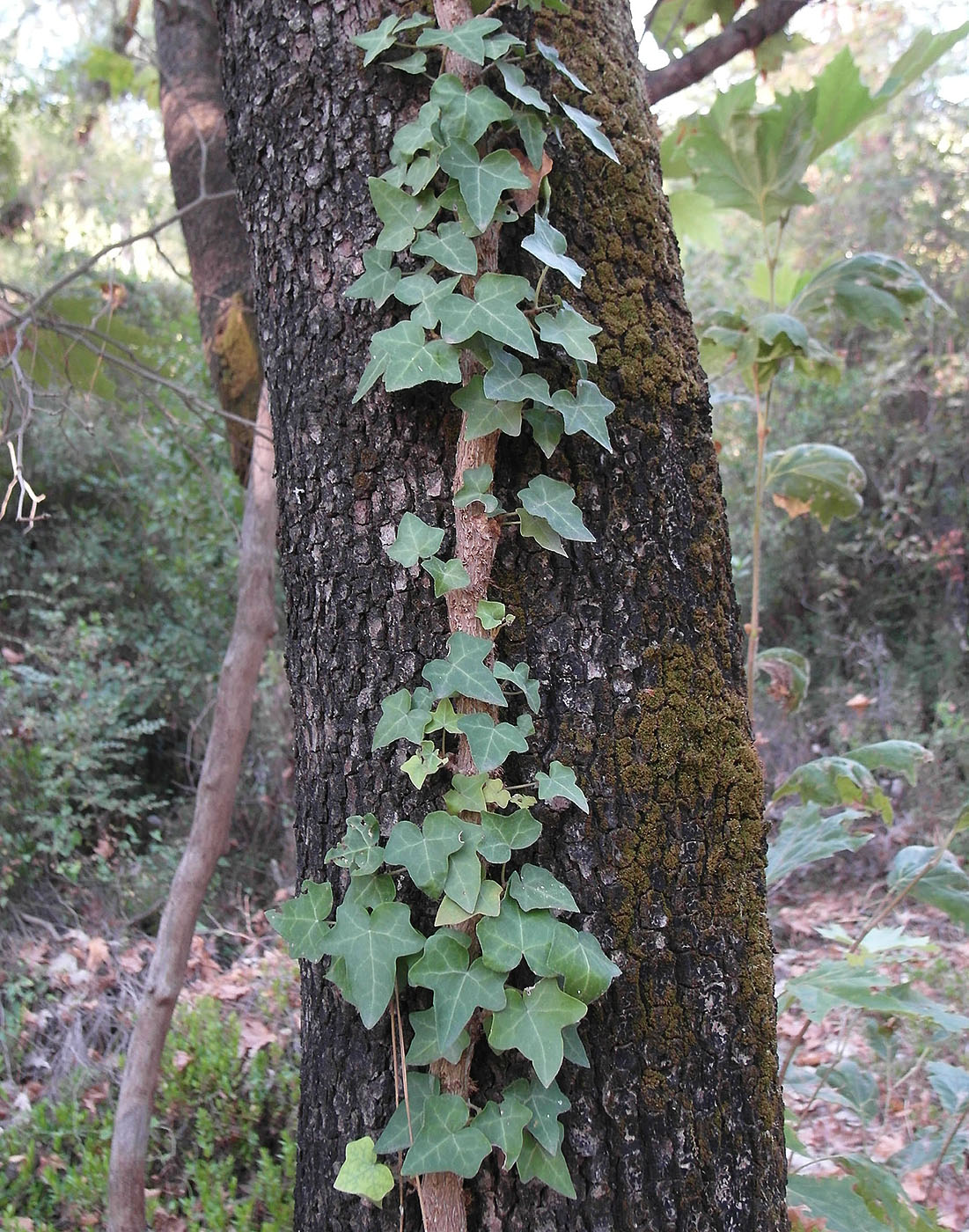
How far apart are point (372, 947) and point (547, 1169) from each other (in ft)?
0.94

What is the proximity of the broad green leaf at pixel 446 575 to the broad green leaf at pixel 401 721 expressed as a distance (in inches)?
5.0

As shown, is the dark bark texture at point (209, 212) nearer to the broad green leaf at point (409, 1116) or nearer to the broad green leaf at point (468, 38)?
the broad green leaf at point (468, 38)

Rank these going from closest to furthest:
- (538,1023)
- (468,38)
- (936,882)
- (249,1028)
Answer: (538,1023)
(468,38)
(936,882)
(249,1028)

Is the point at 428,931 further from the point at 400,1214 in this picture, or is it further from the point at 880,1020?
the point at 880,1020

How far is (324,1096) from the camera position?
106 centimetres

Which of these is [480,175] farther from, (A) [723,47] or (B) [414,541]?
(A) [723,47]

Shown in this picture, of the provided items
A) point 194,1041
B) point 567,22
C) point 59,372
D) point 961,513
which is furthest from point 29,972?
point 961,513

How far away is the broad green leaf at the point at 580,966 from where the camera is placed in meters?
0.92

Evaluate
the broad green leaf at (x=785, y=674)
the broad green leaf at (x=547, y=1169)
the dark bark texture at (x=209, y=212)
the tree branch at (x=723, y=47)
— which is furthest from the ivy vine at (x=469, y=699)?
the tree branch at (x=723, y=47)

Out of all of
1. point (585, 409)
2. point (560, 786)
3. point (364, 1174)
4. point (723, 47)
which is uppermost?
point (723, 47)

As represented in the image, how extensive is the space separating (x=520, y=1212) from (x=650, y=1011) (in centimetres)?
25

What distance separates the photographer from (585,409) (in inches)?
39.5

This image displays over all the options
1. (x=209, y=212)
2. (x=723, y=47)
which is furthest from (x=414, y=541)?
(x=723, y=47)

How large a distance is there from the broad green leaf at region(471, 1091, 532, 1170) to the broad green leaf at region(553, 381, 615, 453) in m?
0.71
